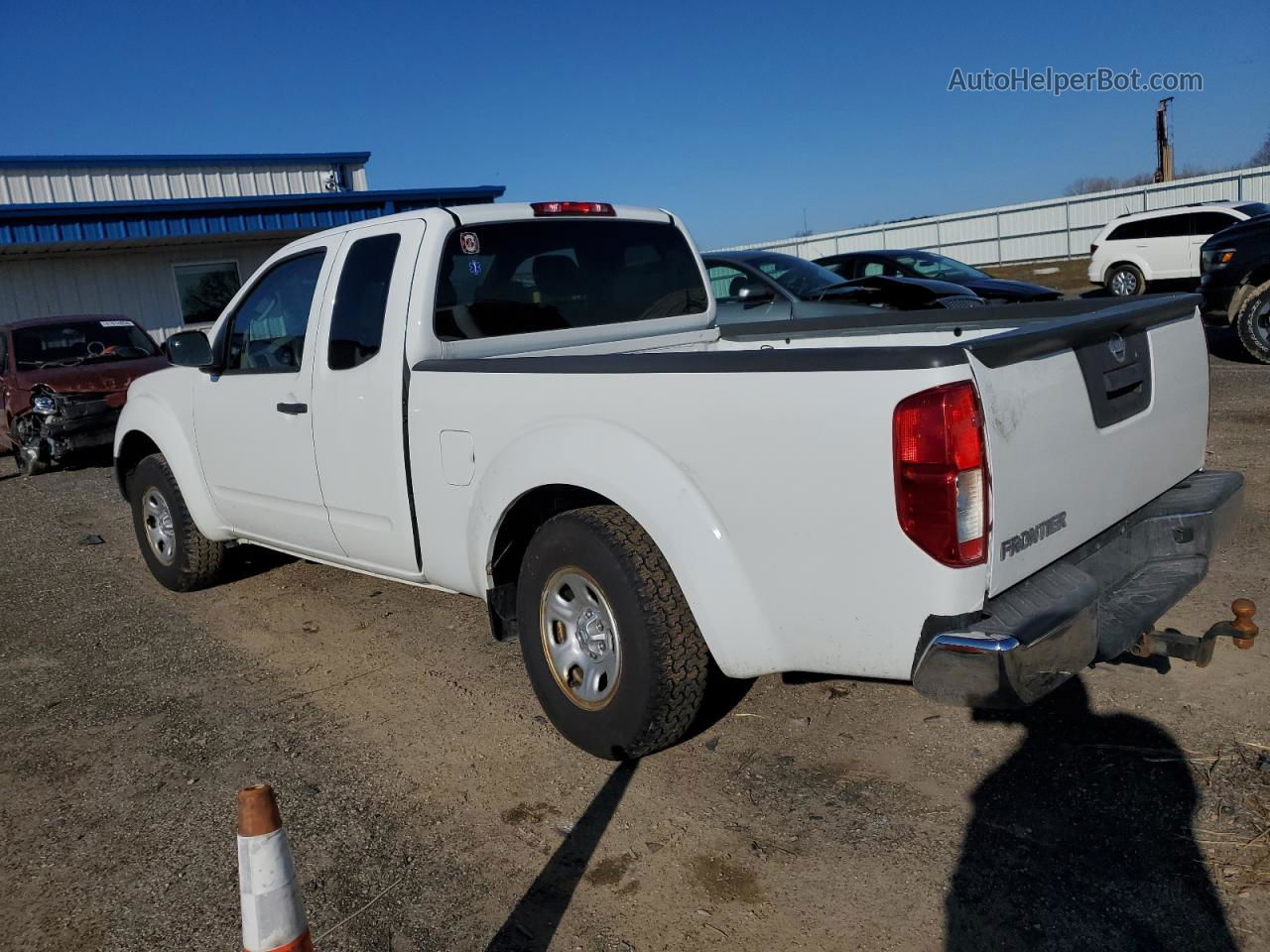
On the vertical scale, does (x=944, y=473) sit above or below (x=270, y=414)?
below

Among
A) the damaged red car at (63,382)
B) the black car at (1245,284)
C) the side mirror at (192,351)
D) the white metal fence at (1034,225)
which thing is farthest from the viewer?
the white metal fence at (1034,225)

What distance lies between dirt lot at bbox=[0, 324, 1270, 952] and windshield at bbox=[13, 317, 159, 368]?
810 centimetres

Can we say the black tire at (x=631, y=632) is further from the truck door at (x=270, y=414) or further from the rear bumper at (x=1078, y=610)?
the truck door at (x=270, y=414)

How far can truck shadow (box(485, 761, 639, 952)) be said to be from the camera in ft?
9.01

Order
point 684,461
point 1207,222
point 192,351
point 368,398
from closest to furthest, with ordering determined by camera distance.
A: 1. point 684,461
2. point 368,398
3. point 192,351
4. point 1207,222

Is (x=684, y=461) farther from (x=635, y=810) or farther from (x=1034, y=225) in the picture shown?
(x=1034, y=225)

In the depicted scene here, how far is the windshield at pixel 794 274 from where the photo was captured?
36.7ft

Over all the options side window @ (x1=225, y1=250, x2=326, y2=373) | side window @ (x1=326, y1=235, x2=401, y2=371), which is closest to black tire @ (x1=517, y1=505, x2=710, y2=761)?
side window @ (x1=326, y1=235, x2=401, y2=371)

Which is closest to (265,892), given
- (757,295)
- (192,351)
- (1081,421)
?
(1081,421)

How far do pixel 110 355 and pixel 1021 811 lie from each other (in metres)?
11.7

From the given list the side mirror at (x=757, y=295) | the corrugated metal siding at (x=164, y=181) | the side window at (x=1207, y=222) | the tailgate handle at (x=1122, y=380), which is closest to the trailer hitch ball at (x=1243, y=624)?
the tailgate handle at (x=1122, y=380)

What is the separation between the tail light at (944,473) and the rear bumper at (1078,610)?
206mm

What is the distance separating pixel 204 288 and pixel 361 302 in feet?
51.5

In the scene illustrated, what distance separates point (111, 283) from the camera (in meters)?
17.6
